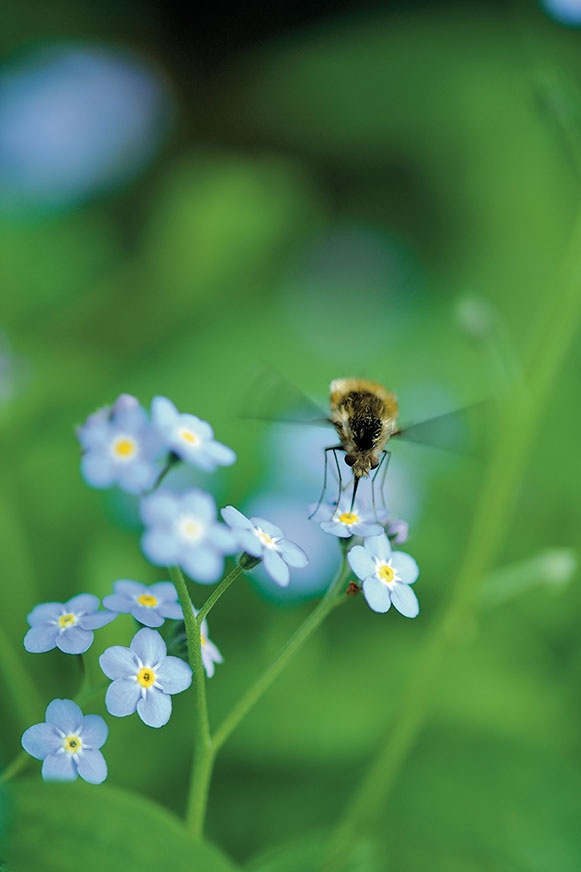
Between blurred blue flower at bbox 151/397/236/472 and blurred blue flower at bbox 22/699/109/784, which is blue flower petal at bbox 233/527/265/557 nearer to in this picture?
blurred blue flower at bbox 151/397/236/472

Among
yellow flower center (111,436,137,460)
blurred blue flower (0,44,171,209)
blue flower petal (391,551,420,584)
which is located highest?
blurred blue flower (0,44,171,209)

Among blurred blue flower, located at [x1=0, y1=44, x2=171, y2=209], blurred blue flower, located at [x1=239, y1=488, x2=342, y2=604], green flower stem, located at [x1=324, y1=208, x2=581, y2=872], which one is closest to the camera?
green flower stem, located at [x1=324, y1=208, x2=581, y2=872]

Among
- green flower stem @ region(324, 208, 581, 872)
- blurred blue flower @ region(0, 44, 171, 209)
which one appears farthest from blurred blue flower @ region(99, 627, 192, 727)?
blurred blue flower @ region(0, 44, 171, 209)

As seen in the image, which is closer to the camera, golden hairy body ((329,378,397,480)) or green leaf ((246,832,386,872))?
golden hairy body ((329,378,397,480))

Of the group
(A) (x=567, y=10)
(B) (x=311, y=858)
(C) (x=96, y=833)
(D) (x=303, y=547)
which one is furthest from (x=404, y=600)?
(A) (x=567, y=10)

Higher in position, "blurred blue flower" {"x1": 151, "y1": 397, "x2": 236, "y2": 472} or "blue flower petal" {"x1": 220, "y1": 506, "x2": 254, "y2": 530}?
"blurred blue flower" {"x1": 151, "y1": 397, "x2": 236, "y2": 472}

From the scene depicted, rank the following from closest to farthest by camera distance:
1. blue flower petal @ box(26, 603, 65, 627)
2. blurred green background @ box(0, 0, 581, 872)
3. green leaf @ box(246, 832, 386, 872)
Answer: blue flower petal @ box(26, 603, 65, 627)
green leaf @ box(246, 832, 386, 872)
blurred green background @ box(0, 0, 581, 872)
